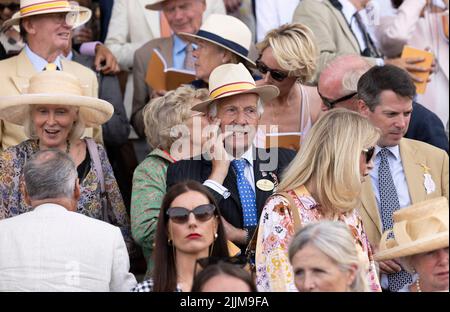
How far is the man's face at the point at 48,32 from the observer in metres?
9.04

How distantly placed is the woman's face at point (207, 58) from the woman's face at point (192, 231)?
2.45 meters

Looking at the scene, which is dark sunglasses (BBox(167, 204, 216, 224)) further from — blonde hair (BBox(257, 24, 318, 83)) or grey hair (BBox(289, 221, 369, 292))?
blonde hair (BBox(257, 24, 318, 83))

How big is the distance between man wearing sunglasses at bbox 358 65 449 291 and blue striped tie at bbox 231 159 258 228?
0.71 m

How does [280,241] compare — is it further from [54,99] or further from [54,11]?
[54,11]

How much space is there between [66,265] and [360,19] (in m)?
4.50

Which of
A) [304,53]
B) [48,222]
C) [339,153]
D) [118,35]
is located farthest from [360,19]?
[48,222]

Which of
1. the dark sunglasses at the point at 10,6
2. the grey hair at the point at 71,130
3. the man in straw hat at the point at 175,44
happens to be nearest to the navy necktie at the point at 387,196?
the grey hair at the point at 71,130

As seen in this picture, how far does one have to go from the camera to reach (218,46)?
9.15 m

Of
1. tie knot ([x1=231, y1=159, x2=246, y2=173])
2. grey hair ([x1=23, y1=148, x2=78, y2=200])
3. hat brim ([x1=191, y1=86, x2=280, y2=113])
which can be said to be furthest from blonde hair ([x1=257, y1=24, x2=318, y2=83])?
grey hair ([x1=23, y1=148, x2=78, y2=200])

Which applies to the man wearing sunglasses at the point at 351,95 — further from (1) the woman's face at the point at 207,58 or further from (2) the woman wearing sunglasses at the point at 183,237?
(2) the woman wearing sunglasses at the point at 183,237

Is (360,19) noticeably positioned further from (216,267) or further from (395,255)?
(216,267)

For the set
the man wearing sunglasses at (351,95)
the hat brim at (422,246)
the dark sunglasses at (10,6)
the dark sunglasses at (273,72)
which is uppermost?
the dark sunglasses at (10,6)

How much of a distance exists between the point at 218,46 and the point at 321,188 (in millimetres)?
2575

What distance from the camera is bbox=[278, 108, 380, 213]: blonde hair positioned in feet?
22.4
